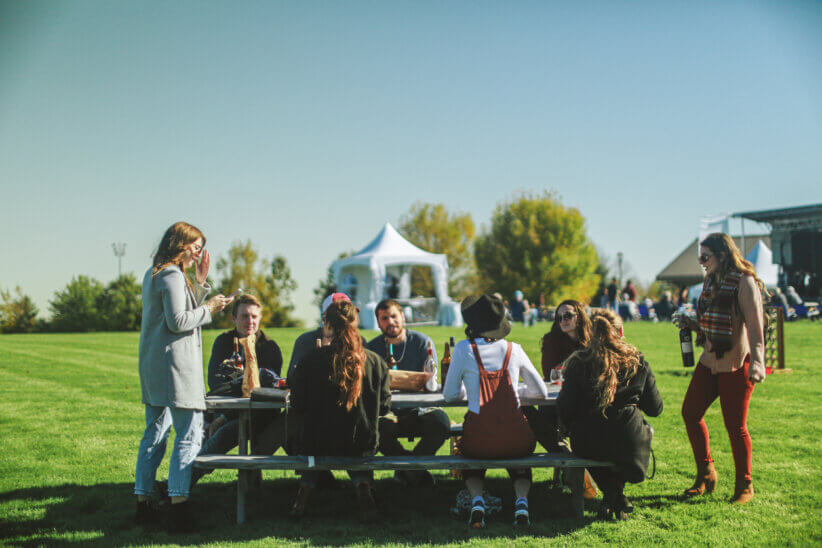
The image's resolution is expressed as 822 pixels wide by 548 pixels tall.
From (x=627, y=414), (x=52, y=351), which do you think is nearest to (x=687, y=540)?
(x=627, y=414)

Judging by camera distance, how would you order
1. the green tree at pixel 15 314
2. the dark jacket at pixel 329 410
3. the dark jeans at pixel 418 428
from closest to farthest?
the dark jacket at pixel 329 410
the dark jeans at pixel 418 428
the green tree at pixel 15 314

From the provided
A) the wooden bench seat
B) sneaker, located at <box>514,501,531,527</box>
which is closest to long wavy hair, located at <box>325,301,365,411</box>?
the wooden bench seat

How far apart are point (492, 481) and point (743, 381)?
208 cm

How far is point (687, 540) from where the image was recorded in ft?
13.0

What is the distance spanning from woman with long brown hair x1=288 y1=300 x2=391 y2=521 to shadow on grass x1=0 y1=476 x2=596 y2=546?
0.36m

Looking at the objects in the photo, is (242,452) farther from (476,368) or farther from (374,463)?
(476,368)

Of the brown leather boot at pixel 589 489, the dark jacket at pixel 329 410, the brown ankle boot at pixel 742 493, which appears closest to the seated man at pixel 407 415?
the dark jacket at pixel 329 410

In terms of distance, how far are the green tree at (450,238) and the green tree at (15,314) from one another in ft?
93.0

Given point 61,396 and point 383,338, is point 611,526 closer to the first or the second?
point 383,338

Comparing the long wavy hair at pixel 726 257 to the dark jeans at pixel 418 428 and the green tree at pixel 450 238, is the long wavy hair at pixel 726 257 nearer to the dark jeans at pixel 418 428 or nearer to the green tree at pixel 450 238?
the dark jeans at pixel 418 428

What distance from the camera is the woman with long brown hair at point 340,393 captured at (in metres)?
4.08

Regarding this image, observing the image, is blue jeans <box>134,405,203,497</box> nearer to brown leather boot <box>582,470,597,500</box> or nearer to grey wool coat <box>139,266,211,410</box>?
grey wool coat <box>139,266,211,410</box>

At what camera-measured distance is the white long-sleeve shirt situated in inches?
166

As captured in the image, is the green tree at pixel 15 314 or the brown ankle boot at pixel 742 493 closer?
the brown ankle boot at pixel 742 493
